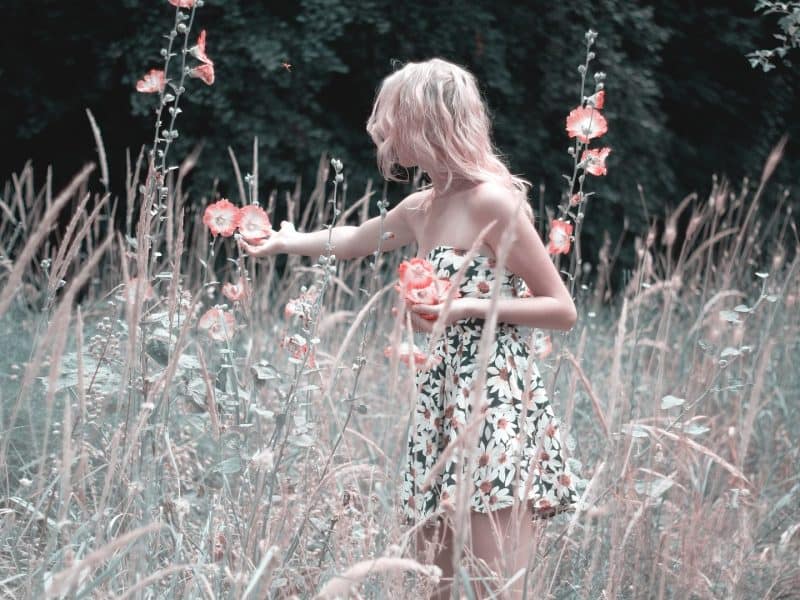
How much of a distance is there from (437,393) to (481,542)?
277mm

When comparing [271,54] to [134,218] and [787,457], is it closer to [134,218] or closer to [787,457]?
[134,218]

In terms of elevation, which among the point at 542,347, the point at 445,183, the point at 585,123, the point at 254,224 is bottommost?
the point at 542,347

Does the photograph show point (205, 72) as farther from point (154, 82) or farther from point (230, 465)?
point (230, 465)

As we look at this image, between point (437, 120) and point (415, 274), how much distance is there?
0.58 metres

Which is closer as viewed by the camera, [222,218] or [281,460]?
[281,460]

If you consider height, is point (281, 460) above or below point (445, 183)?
below

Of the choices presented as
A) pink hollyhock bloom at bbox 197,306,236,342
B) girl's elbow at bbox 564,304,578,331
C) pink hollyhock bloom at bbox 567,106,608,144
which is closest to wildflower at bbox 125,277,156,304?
pink hollyhock bloom at bbox 197,306,236,342

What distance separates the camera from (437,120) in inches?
70.1

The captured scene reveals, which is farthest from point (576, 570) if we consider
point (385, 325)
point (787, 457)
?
point (385, 325)

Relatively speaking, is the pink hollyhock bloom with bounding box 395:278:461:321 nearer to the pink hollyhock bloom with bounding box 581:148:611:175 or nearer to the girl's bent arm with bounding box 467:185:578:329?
the girl's bent arm with bounding box 467:185:578:329

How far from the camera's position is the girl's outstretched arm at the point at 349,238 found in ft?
6.47

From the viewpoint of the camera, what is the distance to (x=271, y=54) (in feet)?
16.9

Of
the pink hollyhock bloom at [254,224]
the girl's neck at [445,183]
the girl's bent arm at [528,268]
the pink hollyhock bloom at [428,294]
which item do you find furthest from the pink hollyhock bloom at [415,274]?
the pink hollyhock bloom at [254,224]

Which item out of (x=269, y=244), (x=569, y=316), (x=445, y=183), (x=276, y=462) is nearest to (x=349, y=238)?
(x=269, y=244)
